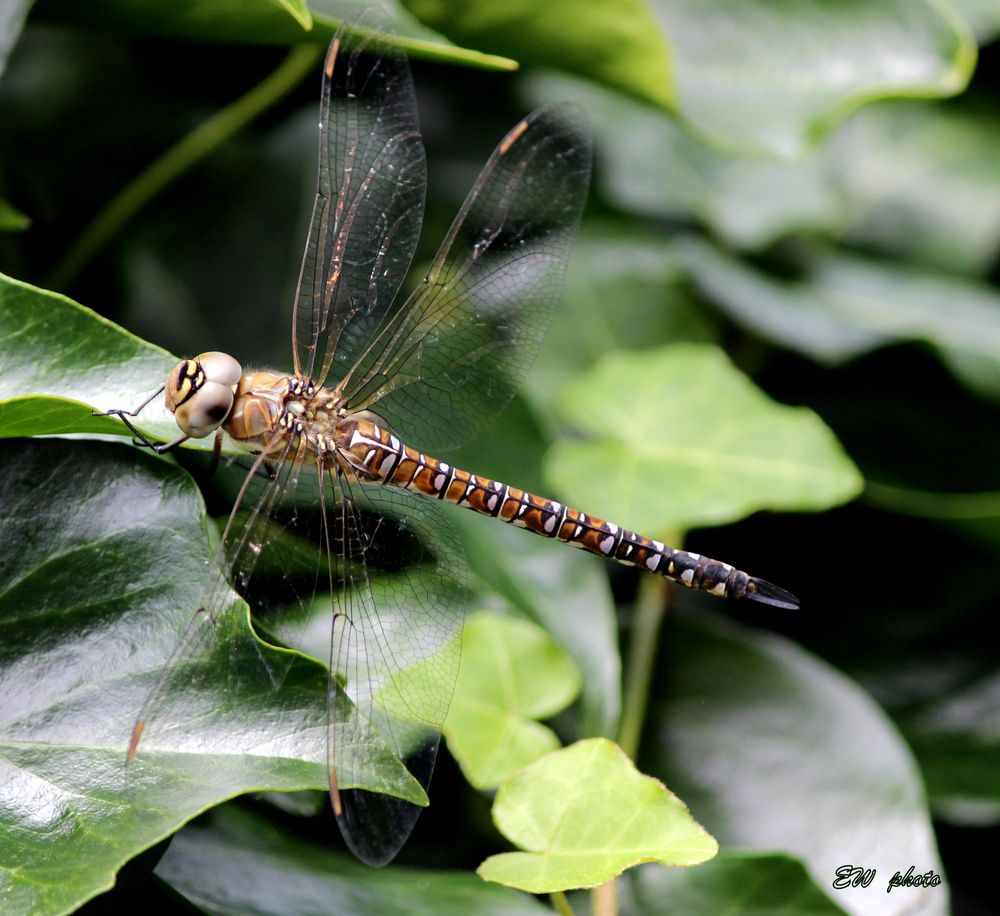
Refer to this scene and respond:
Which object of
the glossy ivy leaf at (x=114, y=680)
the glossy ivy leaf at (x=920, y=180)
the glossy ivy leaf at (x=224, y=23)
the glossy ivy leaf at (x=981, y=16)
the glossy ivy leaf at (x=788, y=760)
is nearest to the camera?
the glossy ivy leaf at (x=114, y=680)

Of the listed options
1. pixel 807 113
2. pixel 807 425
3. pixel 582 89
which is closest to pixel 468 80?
pixel 582 89

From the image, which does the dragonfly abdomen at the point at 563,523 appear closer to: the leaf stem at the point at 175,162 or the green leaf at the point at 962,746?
the green leaf at the point at 962,746

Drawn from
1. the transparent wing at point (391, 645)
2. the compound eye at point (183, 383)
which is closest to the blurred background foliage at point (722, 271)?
the transparent wing at point (391, 645)

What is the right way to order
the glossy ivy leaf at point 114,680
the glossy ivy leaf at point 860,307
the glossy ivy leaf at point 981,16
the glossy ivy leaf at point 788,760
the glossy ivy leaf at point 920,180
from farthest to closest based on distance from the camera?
the glossy ivy leaf at point 920,180
the glossy ivy leaf at point 981,16
the glossy ivy leaf at point 860,307
the glossy ivy leaf at point 788,760
the glossy ivy leaf at point 114,680

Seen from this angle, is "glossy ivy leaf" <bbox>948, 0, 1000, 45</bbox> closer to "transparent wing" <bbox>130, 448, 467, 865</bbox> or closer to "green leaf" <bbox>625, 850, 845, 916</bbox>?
"transparent wing" <bbox>130, 448, 467, 865</bbox>

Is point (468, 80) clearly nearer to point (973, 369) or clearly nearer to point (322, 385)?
point (322, 385)
